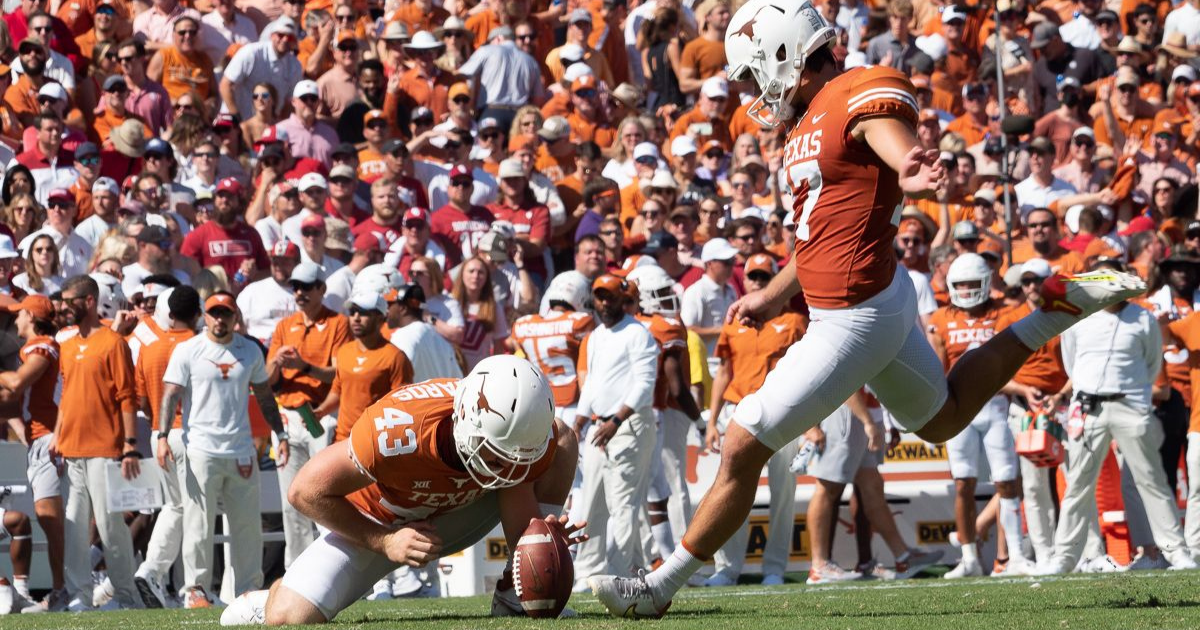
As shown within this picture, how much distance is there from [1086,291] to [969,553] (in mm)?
5277

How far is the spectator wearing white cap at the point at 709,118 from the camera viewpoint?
16.7 meters

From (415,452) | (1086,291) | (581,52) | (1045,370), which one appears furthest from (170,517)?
(581,52)

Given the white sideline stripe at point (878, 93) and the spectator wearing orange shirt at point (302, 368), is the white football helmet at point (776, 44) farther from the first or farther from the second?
the spectator wearing orange shirt at point (302, 368)

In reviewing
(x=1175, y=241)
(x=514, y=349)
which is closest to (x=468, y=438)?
(x=514, y=349)

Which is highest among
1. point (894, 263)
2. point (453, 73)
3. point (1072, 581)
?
point (453, 73)

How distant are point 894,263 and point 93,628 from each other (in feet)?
12.6

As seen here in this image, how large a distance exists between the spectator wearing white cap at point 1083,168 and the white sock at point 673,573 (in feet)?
33.6

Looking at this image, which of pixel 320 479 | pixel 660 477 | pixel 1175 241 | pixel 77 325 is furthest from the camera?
pixel 1175 241

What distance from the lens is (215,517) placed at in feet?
36.2

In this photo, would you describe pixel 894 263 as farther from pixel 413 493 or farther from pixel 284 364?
pixel 284 364

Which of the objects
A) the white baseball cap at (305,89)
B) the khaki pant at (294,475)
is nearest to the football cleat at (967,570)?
the khaki pant at (294,475)

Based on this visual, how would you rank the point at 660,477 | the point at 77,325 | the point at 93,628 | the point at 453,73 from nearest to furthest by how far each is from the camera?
the point at 93,628 < the point at 77,325 < the point at 660,477 < the point at 453,73

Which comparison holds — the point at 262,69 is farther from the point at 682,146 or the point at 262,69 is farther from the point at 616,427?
the point at 616,427

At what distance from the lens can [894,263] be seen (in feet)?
20.6
